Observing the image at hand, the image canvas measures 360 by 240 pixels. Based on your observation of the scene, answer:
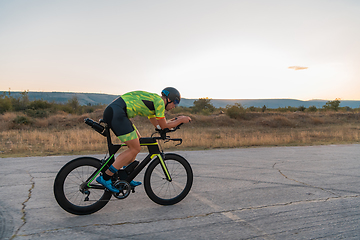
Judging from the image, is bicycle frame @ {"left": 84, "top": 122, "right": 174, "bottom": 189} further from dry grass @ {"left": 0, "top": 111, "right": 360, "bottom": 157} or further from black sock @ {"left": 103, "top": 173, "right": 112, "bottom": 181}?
dry grass @ {"left": 0, "top": 111, "right": 360, "bottom": 157}

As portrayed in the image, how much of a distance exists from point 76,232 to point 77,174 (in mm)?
861

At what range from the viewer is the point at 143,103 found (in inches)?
162

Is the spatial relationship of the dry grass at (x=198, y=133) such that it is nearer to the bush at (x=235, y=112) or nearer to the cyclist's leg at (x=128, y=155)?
the bush at (x=235, y=112)

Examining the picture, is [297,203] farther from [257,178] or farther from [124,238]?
[124,238]

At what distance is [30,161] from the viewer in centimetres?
844

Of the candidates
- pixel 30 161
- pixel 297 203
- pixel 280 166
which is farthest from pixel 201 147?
pixel 297 203

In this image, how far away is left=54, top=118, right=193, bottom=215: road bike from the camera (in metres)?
3.93

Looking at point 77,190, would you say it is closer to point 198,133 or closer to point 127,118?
point 127,118

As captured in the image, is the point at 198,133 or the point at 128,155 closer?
the point at 128,155

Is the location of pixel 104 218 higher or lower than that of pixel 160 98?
lower

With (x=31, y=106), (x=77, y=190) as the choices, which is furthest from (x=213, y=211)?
(x=31, y=106)

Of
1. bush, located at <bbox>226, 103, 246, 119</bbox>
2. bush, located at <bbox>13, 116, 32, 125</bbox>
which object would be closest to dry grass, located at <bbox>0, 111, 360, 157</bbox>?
bush, located at <bbox>13, 116, 32, 125</bbox>

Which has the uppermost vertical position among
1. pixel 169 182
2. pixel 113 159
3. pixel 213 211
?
pixel 113 159

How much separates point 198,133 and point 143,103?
1653 cm
